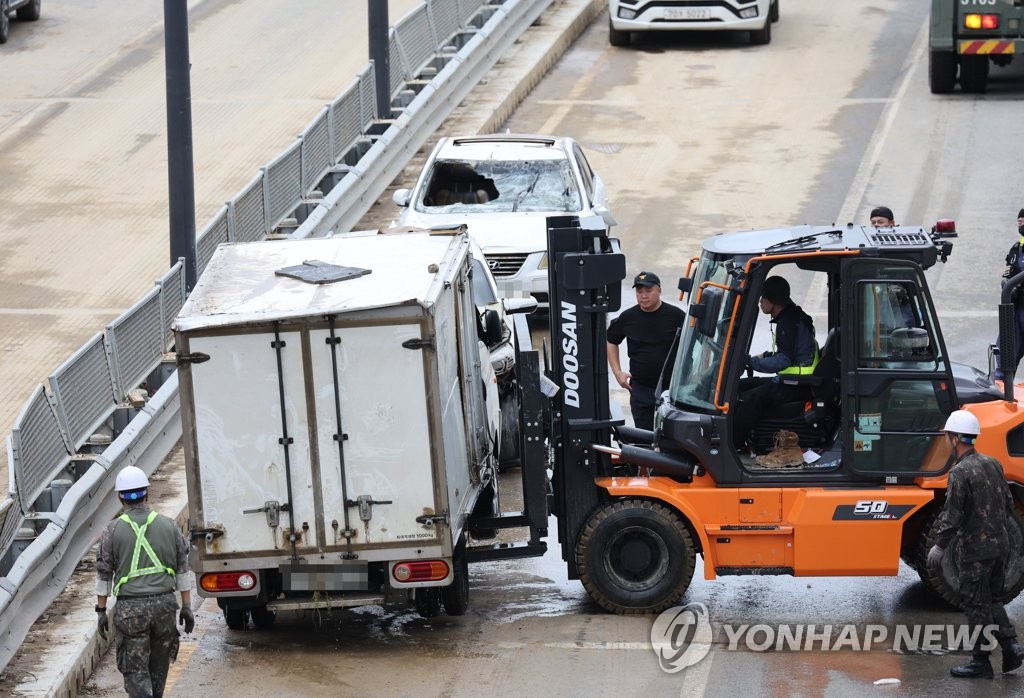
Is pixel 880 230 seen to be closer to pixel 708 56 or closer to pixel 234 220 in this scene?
pixel 234 220

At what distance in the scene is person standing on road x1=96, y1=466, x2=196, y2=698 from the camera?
9.27m

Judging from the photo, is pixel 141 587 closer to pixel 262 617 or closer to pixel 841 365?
pixel 262 617

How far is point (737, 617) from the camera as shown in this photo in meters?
11.0

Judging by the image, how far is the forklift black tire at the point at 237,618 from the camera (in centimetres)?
1094

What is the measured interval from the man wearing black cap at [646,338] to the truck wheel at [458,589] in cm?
249

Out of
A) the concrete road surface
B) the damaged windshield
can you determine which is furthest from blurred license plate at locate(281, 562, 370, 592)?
the damaged windshield

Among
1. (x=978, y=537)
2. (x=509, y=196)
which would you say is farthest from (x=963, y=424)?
(x=509, y=196)

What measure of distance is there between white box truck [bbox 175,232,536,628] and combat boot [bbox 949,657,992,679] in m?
3.03

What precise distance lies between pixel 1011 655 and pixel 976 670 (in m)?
0.22

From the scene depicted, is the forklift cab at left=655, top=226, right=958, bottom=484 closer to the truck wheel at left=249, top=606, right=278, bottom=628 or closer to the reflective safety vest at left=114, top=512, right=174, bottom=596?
the truck wheel at left=249, top=606, right=278, bottom=628

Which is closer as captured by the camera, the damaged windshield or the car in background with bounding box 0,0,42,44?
the damaged windshield

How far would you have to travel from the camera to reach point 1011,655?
9.79 meters

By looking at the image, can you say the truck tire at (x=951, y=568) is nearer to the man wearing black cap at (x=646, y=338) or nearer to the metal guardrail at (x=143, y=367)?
the man wearing black cap at (x=646, y=338)

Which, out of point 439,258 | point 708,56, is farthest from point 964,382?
point 708,56
